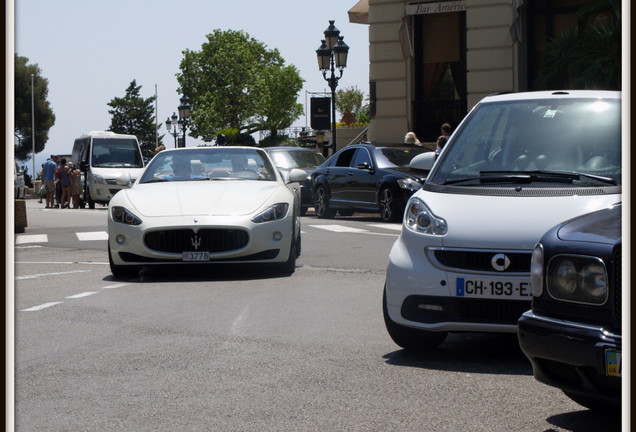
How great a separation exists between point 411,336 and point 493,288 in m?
0.78

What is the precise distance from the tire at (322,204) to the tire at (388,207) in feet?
8.37

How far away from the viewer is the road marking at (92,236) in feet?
63.1

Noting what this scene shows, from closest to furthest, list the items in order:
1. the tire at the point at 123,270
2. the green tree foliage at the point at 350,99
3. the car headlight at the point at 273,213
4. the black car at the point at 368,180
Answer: the car headlight at the point at 273,213 → the tire at the point at 123,270 → the black car at the point at 368,180 → the green tree foliage at the point at 350,99

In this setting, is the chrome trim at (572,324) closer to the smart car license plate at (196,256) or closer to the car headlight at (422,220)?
the car headlight at (422,220)

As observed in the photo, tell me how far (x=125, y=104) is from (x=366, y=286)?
134505mm

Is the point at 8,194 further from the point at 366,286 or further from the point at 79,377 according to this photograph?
the point at 366,286

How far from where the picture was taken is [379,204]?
73.6 ft

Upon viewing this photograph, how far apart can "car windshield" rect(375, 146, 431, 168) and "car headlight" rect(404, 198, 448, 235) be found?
15320mm

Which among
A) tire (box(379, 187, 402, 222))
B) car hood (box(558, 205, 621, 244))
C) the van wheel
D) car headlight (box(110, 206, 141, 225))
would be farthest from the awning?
car hood (box(558, 205, 621, 244))

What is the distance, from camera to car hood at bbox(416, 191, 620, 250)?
6.65m

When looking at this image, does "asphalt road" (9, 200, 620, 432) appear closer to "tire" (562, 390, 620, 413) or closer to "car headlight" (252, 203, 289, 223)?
"tire" (562, 390, 620, 413)

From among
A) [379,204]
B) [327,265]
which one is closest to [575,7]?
[379,204]

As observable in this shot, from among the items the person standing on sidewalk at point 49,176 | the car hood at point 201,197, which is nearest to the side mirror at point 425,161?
the car hood at point 201,197

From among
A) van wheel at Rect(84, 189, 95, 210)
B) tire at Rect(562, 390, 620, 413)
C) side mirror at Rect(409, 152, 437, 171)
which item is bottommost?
van wheel at Rect(84, 189, 95, 210)
